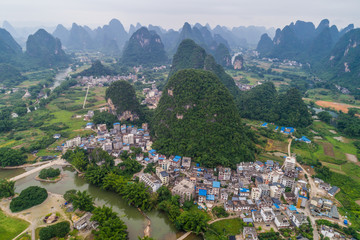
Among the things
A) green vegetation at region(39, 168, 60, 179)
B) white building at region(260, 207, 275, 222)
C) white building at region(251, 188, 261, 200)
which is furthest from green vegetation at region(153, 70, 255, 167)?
green vegetation at region(39, 168, 60, 179)

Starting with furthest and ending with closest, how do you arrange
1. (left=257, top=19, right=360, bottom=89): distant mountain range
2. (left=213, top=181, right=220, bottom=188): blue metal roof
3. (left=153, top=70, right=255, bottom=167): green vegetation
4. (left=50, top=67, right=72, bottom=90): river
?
(left=50, top=67, right=72, bottom=90): river, (left=257, top=19, right=360, bottom=89): distant mountain range, (left=153, top=70, right=255, bottom=167): green vegetation, (left=213, top=181, right=220, bottom=188): blue metal roof

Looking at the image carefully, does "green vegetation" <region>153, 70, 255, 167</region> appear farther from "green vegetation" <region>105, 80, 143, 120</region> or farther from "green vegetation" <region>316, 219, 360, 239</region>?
"green vegetation" <region>316, 219, 360, 239</region>

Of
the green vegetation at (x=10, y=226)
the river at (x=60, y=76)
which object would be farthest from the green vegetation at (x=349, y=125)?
the river at (x=60, y=76)

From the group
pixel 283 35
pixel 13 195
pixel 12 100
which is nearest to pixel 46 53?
pixel 12 100

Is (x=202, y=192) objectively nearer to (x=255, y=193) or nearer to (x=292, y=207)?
(x=255, y=193)

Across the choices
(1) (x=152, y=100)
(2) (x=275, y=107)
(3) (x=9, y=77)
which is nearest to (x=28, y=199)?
(1) (x=152, y=100)

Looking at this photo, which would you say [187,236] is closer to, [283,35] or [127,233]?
[127,233]
